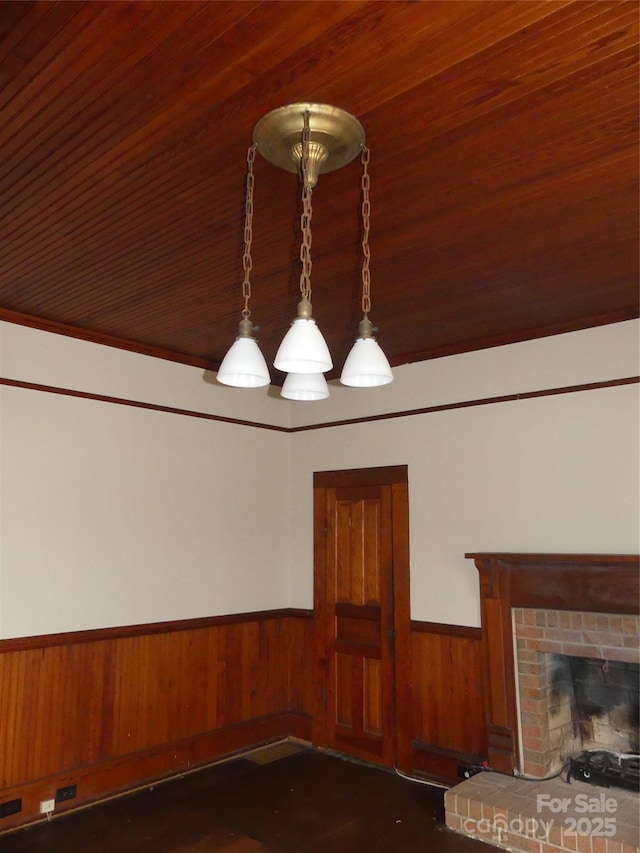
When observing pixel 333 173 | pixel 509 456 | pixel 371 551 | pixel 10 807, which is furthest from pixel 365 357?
pixel 10 807

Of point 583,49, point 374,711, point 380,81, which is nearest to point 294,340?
point 380,81

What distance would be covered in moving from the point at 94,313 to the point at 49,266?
68cm

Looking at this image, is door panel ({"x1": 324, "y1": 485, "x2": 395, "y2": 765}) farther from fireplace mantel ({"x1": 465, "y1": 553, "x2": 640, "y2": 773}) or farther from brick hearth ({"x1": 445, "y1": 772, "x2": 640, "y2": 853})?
brick hearth ({"x1": 445, "y1": 772, "x2": 640, "y2": 853})

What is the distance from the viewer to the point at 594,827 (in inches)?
120

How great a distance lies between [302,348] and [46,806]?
330 cm

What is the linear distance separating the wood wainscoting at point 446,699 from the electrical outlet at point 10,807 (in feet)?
8.04

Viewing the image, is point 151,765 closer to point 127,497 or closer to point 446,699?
point 127,497

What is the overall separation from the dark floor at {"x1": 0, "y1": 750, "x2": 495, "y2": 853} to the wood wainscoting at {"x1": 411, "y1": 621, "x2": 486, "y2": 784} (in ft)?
0.71

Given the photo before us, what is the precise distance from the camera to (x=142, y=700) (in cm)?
415

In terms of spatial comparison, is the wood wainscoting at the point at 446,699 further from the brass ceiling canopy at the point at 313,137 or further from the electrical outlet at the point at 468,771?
the brass ceiling canopy at the point at 313,137

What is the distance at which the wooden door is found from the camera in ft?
14.9

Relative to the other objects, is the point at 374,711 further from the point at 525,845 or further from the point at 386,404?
the point at 386,404

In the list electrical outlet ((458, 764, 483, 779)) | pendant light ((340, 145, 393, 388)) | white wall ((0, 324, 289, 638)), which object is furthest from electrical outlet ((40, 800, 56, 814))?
pendant light ((340, 145, 393, 388))

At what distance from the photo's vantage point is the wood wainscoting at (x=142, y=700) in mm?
3607
